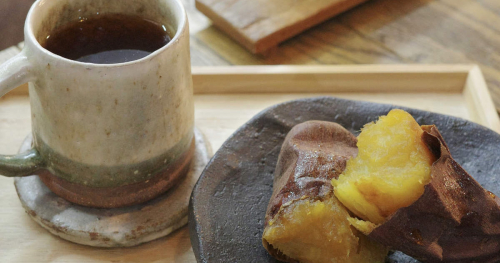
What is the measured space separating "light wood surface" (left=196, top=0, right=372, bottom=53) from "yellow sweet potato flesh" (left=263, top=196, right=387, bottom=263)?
2.41ft

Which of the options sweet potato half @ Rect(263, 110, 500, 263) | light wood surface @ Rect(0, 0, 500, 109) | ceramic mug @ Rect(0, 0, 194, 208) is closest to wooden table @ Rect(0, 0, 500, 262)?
light wood surface @ Rect(0, 0, 500, 109)

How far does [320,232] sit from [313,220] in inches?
1.0

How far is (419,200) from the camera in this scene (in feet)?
2.41

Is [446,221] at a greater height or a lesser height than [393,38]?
greater

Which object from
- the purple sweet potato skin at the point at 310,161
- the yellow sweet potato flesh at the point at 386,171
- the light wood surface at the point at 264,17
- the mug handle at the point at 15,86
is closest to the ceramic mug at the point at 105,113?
the mug handle at the point at 15,86

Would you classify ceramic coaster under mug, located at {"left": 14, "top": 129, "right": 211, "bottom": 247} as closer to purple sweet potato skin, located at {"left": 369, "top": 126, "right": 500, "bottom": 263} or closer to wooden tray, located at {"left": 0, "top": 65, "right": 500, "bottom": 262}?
wooden tray, located at {"left": 0, "top": 65, "right": 500, "bottom": 262}

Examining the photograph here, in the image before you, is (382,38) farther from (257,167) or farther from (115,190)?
(115,190)

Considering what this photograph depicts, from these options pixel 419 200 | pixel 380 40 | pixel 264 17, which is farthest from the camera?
pixel 380 40

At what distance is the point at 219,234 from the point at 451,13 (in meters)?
1.28

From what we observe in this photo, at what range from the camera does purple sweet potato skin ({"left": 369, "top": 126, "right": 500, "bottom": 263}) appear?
29.4 inches

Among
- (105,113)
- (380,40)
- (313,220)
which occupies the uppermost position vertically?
(105,113)

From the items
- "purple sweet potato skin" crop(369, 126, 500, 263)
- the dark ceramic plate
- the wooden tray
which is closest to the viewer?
"purple sweet potato skin" crop(369, 126, 500, 263)

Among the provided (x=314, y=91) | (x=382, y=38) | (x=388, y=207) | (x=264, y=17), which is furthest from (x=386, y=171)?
(x=382, y=38)

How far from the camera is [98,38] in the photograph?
3.13 ft
